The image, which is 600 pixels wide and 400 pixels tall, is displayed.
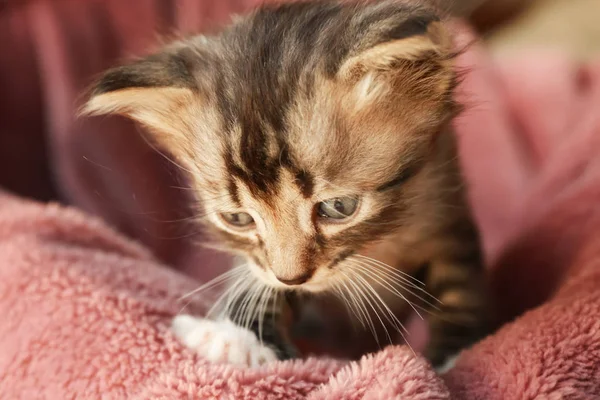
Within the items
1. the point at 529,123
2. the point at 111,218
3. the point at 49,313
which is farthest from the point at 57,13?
the point at 529,123

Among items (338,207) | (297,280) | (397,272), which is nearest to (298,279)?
(297,280)

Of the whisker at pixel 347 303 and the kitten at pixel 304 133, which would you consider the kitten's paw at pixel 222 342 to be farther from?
the whisker at pixel 347 303

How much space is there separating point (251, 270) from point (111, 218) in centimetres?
65

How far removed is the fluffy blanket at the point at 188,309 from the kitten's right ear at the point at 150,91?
237mm

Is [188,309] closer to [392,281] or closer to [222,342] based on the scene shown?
[222,342]

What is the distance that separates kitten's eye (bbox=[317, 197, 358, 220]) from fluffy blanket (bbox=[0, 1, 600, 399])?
→ 19 cm

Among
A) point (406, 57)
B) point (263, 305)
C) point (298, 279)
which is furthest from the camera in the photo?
point (263, 305)

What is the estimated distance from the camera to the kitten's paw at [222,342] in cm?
87

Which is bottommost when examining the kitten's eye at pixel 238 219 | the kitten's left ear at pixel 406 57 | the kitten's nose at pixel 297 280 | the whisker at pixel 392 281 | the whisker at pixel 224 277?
the whisker at pixel 224 277

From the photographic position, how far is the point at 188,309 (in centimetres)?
102

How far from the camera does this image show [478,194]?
5.51 feet

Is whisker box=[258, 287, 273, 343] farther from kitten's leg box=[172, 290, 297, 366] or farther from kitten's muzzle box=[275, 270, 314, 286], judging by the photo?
kitten's muzzle box=[275, 270, 314, 286]

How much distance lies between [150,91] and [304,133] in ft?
0.73

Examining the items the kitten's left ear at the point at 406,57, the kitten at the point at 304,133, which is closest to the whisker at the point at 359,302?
the kitten at the point at 304,133
